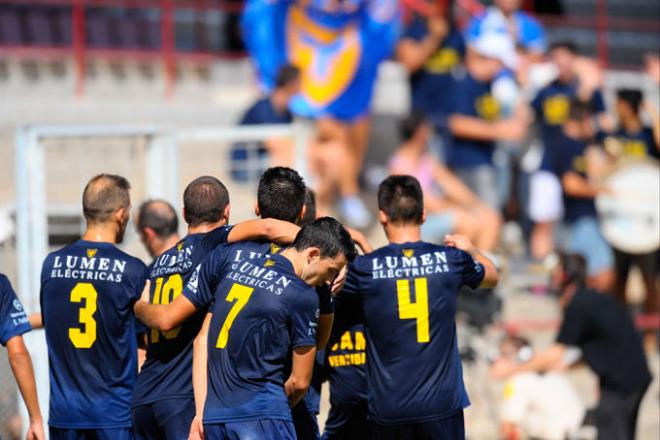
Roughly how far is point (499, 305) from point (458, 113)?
2.34m

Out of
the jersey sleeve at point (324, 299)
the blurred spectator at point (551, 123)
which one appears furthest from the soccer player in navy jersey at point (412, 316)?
the blurred spectator at point (551, 123)

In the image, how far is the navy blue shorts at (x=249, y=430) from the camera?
5.71 meters

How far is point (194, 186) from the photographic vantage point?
248 inches

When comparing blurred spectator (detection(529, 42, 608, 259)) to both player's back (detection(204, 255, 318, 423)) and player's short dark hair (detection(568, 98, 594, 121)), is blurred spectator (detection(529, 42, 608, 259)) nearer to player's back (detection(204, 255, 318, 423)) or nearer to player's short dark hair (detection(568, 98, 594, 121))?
player's short dark hair (detection(568, 98, 594, 121))

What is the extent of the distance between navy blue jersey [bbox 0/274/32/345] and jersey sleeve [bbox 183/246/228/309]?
0.91 metres

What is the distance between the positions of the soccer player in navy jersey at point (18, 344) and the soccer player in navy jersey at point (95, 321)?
26 cm

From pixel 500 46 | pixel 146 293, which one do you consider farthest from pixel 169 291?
pixel 500 46

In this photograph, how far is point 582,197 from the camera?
1180 cm

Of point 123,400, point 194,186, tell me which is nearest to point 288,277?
point 194,186

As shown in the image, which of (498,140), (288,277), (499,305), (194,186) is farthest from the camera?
(498,140)

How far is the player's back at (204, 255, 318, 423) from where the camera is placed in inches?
224

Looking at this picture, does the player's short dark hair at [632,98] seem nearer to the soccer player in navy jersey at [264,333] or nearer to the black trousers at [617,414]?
the black trousers at [617,414]

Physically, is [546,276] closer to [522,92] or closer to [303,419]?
[522,92]

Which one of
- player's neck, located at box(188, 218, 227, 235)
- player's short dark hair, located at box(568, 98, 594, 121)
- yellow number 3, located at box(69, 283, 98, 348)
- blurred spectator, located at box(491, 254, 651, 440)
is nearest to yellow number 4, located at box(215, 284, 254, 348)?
player's neck, located at box(188, 218, 227, 235)
